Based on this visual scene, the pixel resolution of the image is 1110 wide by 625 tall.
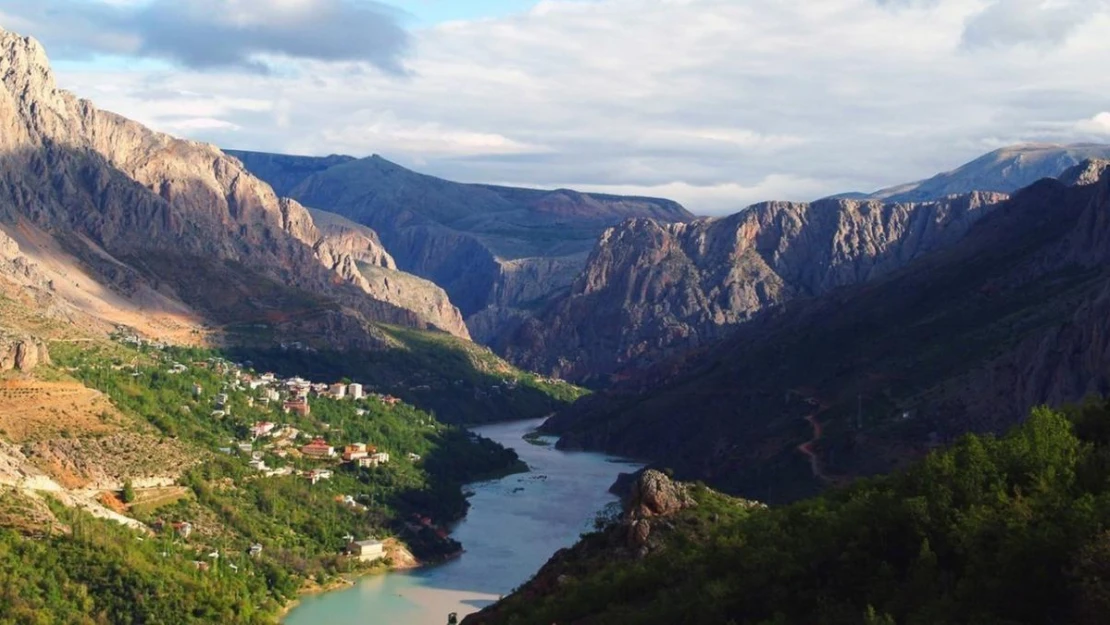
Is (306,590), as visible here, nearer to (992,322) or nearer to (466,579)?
(466,579)

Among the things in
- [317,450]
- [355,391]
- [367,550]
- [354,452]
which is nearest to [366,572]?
[367,550]

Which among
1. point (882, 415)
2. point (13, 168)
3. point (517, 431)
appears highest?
point (13, 168)

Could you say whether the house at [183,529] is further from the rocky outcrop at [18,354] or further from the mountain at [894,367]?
the mountain at [894,367]

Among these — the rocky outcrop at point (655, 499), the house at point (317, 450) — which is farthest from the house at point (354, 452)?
the rocky outcrop at point (655, 499)

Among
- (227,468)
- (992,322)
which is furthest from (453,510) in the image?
(992,322)

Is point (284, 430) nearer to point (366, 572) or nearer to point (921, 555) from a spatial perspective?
point (366, 572)

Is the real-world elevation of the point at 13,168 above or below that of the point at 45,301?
above

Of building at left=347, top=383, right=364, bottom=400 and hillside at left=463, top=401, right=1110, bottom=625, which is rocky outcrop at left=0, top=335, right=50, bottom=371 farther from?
hillside at left=463, top=401, right=1110, bottom=625

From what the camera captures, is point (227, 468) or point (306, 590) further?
point (227, 468)
